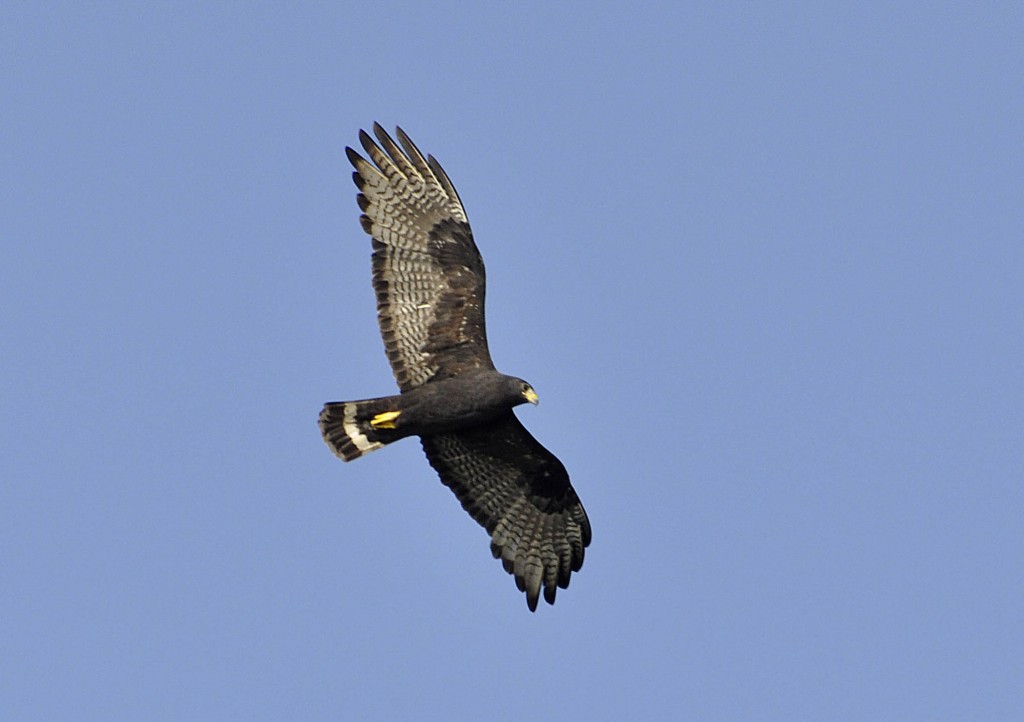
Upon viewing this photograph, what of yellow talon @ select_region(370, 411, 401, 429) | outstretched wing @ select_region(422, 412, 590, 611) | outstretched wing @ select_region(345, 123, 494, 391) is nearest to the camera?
yellow talon @ select_region(370, 411, 401, 429)

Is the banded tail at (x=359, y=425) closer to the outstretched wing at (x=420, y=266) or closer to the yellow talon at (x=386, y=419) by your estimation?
the yellow talon at (x=386, y=419)

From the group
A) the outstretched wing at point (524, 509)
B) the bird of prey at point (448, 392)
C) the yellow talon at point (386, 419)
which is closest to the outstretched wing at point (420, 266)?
the bird of prey at point (448, 392)

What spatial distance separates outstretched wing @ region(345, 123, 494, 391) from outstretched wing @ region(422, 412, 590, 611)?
1.10m

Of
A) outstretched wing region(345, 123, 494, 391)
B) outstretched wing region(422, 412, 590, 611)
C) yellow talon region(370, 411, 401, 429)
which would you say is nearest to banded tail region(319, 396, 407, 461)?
yellow talon region(370, 411, 401, 429)

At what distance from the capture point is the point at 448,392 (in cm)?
1753

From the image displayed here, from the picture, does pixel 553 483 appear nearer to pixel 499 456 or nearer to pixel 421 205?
pixel 499 456

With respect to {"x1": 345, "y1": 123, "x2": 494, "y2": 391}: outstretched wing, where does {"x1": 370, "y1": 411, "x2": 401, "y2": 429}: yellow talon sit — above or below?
below

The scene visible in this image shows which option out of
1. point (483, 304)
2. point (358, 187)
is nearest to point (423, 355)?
point (483, 304)

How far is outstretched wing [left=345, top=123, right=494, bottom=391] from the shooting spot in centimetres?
1800

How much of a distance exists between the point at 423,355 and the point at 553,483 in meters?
2.17

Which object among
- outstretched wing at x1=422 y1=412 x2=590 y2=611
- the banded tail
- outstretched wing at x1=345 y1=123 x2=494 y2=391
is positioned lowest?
outstretched wing at x1=422 y1=412 x2=590 y2=611

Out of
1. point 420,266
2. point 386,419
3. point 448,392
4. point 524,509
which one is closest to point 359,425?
point 386,419

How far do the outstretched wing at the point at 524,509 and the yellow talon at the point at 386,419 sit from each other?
1.12 meters

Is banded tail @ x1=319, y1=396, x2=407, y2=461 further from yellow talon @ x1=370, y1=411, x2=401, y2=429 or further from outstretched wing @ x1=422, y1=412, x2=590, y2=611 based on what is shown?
outstretched wing @ x1=422, y1=412, x2=590, y2=611
